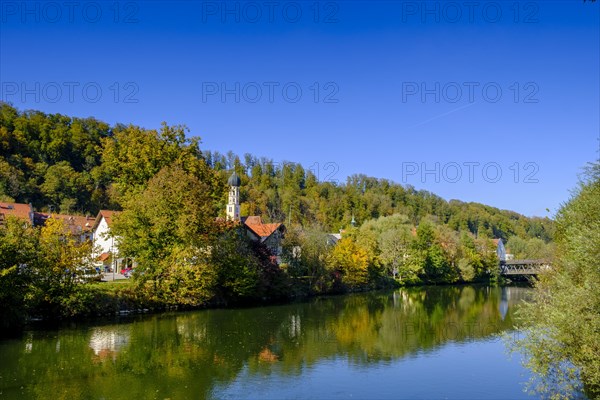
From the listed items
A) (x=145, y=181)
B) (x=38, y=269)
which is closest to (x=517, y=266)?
(x=145, y=181)

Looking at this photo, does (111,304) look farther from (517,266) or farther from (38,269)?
(517,266)

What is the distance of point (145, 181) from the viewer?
40469 mm

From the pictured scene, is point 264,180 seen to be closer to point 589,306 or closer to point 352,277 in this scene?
point 352,277

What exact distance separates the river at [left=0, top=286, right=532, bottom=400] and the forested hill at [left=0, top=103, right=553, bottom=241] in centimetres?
1357

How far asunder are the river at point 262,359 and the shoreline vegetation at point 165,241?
274cm

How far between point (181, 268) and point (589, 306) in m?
27.8

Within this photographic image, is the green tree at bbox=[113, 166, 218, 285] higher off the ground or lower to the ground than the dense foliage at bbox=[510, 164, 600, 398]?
higher

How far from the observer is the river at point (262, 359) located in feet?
59.9

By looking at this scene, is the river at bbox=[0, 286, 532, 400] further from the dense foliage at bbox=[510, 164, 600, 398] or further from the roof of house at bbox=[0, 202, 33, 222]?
the roof of house at bbox=[0, 202, 33, 222]

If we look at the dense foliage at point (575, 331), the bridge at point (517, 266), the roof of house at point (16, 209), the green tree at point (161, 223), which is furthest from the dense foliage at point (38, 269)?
the bridge at point (517, 266)

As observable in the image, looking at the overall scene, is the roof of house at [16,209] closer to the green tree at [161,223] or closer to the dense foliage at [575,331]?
the green tree at [161,223]

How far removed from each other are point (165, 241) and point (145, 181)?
5837 mm

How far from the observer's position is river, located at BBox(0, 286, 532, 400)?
18250 millimetres

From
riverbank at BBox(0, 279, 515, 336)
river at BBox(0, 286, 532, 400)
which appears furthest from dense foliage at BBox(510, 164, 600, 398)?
riverbank at BBox(0, 279, 515, 336)
